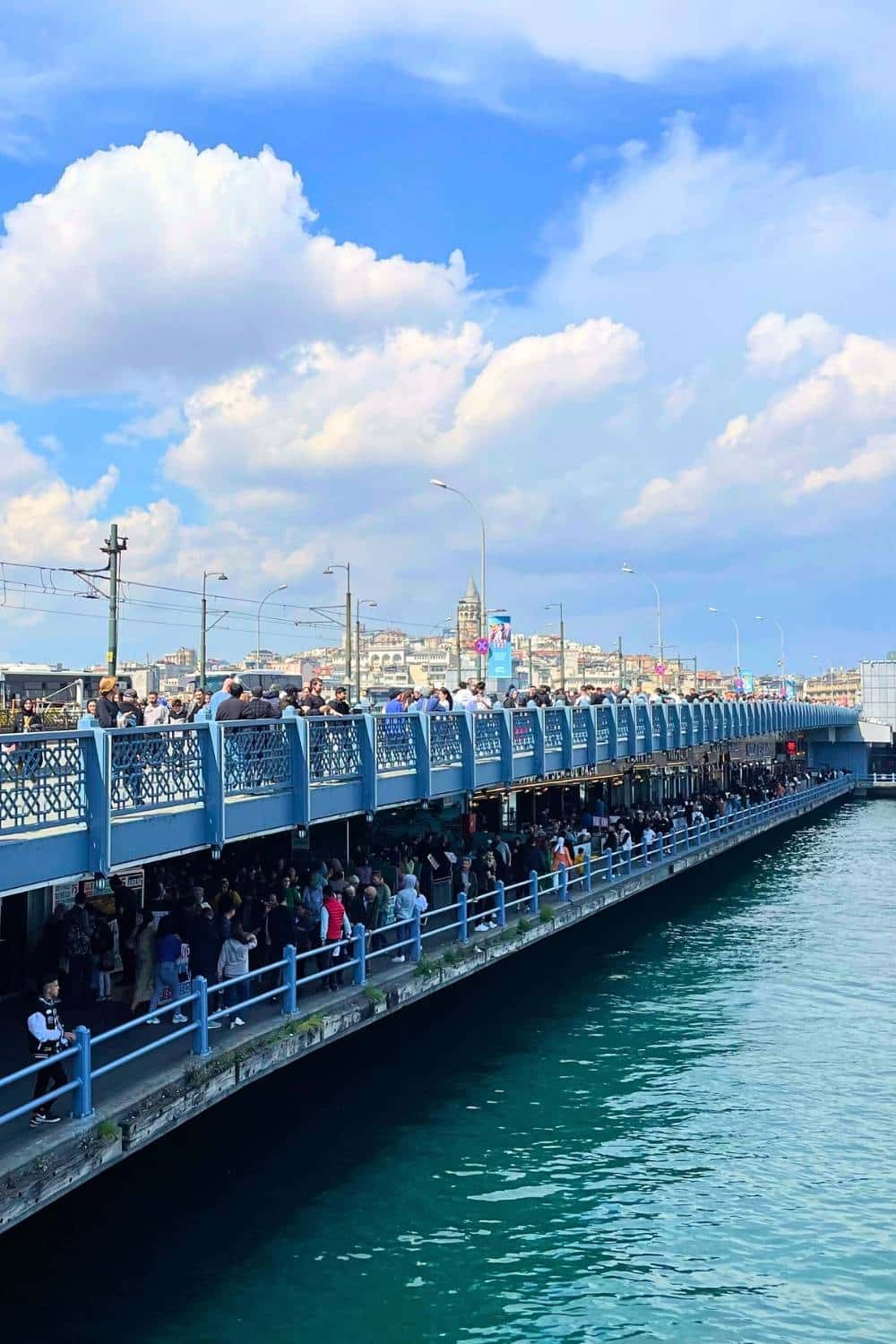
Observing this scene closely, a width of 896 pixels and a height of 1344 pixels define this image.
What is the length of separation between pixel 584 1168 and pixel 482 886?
9475mm

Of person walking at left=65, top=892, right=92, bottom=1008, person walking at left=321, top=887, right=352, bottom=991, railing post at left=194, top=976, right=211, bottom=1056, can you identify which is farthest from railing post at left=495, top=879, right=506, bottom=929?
railing post at left=194, top=976, right=211, bottom=1056

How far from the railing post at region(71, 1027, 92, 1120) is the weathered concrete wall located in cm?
13

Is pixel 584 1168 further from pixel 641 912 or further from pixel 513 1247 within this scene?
pixel 641 912

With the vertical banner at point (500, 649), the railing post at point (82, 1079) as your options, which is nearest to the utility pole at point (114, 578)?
the vertical banner at point (500, 649)

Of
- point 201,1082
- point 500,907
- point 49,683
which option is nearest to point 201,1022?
point 201,1082

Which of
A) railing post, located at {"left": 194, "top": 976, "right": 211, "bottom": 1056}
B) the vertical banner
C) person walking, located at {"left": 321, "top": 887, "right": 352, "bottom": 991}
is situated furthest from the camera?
the vertical banner

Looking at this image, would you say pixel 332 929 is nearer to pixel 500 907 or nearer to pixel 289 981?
pixel 289 981

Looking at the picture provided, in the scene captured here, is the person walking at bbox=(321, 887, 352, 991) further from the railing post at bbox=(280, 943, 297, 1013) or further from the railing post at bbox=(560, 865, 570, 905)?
the railing post at bbox=(560, 865, 570, 905)

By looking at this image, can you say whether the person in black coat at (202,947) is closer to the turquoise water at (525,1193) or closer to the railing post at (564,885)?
the turquoise water at (525,1193)

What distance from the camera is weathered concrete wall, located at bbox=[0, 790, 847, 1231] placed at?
1035 cm

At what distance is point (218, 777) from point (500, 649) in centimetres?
1776

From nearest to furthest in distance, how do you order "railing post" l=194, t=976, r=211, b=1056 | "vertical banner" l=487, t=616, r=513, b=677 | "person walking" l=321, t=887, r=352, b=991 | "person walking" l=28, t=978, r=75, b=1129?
"person walking" l=28, t=978, r=75, b=1129
"railing post" l=194, t=976, r=211, b=1056
"person walking" l=321, t=887, r=352, b=991
"vertical banner" l=487, t=616, r=513, b=677

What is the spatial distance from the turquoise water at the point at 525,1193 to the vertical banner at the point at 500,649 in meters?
9.81

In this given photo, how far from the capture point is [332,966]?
56.0ft
